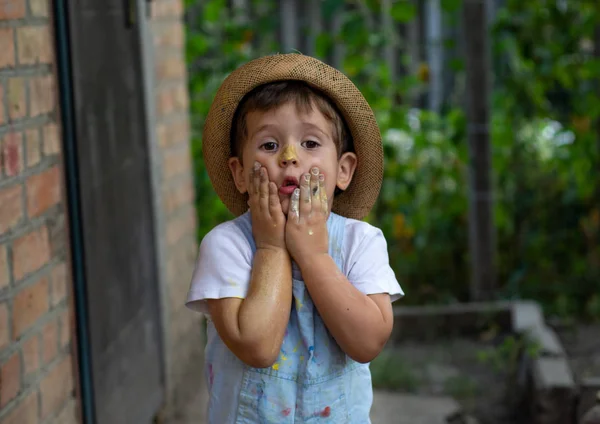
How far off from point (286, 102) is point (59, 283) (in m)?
1.12

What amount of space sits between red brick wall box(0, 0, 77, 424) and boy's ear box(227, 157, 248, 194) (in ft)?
2.03

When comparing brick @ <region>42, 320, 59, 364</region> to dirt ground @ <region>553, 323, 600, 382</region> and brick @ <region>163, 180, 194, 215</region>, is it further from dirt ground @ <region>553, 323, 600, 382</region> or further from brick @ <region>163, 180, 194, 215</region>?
dirt ground @ <region>553, 323, 600, 382</region>

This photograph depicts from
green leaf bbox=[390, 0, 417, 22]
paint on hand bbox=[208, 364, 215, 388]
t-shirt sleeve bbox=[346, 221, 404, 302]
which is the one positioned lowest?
paint on hand bbox=[208, 364, 215, 388]

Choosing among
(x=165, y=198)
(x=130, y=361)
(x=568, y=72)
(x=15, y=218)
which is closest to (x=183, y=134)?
(x=165, y=198)

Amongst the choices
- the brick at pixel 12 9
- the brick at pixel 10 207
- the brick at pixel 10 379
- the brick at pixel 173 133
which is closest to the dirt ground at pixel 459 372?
the brick at pixel 173 133

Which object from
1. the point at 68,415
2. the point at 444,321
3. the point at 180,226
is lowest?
the point at 444,321

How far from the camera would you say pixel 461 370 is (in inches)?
180

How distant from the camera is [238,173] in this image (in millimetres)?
2018

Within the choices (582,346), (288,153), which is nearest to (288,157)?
(288,153)

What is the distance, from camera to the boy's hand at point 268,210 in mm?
1872

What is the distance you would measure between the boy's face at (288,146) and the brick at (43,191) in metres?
0.79

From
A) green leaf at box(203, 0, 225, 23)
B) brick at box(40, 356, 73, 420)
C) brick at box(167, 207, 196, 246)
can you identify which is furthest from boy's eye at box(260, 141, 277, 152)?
green leaf at box(203, 0, 225, 23)

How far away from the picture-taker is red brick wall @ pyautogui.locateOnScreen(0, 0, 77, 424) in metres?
2.31

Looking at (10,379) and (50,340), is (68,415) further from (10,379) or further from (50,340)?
(10,379)
